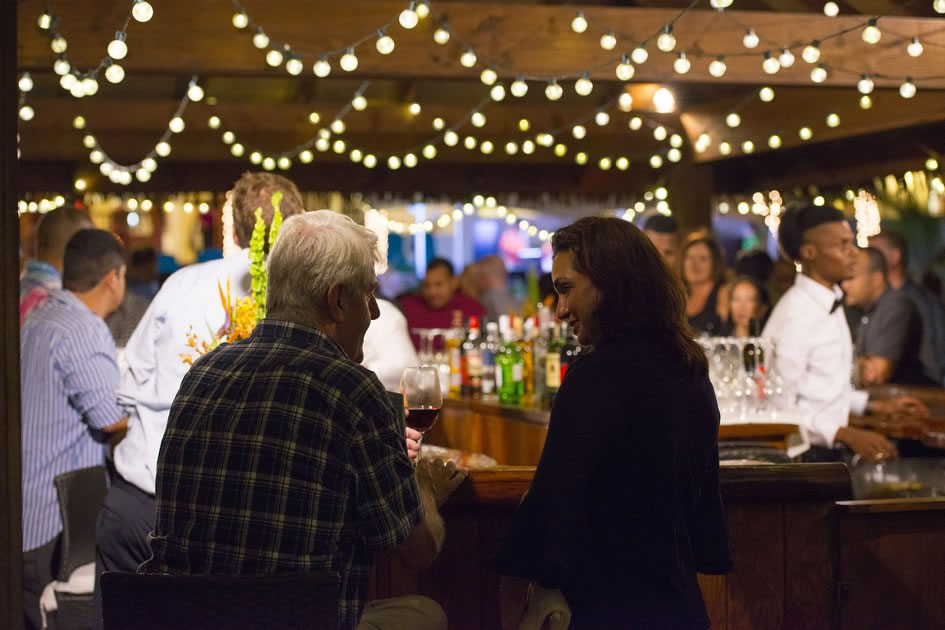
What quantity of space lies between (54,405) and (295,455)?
8.15 feet

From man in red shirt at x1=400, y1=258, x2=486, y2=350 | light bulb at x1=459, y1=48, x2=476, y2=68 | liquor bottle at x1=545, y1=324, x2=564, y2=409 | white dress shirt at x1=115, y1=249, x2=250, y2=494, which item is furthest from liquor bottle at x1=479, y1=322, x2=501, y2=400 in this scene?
white dress shirt at x1=115, y1=249, x2=250, y2=494

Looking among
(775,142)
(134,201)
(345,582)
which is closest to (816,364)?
(345,582)

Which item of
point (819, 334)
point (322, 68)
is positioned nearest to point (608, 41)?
point (322, 68)

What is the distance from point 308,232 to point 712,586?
55.5 inches

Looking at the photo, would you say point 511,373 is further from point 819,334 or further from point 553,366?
point 819,334

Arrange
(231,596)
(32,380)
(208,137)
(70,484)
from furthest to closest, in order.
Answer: (208,137), (32,380), (70,484), (231,596)

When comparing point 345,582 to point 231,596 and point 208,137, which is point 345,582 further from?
point 208,137

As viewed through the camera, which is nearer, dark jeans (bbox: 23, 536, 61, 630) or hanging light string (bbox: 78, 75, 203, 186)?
dark jeans (bbox: 23, 536, 61, 630)

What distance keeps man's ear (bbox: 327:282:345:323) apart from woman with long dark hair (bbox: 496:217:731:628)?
1.39 feet

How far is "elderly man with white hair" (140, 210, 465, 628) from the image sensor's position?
1.93 m

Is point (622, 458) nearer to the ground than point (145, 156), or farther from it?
nearer to the ground

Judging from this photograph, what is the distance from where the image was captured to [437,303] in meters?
7.95

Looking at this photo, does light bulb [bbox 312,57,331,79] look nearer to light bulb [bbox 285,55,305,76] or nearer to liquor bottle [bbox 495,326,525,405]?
light bulb [bbox 285,55,305,76]

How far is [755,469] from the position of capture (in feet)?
9.09
